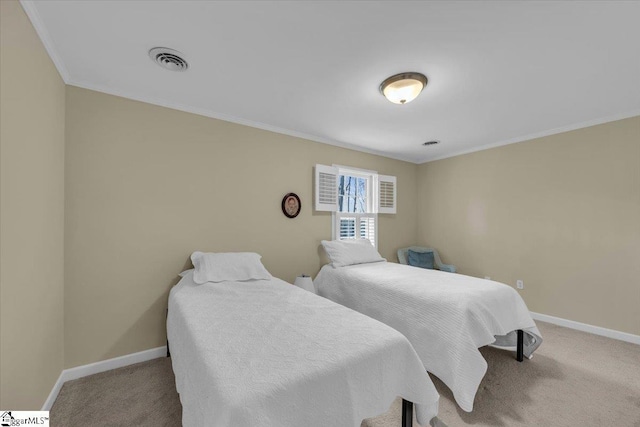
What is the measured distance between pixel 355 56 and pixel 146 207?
221cm

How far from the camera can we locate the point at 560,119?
296cm

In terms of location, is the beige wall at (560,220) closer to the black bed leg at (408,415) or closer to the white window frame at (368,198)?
the white window frame at (368,198)

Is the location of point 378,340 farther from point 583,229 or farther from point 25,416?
point 583,229

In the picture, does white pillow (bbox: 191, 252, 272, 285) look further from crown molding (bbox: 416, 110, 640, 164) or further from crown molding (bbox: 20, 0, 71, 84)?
crown molding (bbox: 416, 110, 640, 164)

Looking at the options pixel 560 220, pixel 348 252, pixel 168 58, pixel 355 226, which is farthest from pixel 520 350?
pixel 168 58

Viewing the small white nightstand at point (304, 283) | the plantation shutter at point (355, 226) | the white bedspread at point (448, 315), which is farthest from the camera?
the plantation shutter at point (355, 226)

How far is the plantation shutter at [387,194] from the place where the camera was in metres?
4.23

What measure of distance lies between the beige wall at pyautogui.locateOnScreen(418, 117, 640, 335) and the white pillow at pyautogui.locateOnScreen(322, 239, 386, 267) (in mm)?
1666

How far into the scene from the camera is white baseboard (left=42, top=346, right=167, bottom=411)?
6.28ft

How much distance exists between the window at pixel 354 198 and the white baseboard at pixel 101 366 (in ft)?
7.75

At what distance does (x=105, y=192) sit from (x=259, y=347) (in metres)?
2.01

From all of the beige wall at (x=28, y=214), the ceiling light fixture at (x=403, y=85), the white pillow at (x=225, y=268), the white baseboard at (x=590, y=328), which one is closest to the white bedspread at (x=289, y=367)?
the white pillow at (x=225, y=268)

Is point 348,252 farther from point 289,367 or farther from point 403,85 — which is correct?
point 289,367

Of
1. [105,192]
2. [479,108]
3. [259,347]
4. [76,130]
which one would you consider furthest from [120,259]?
[479,108]
